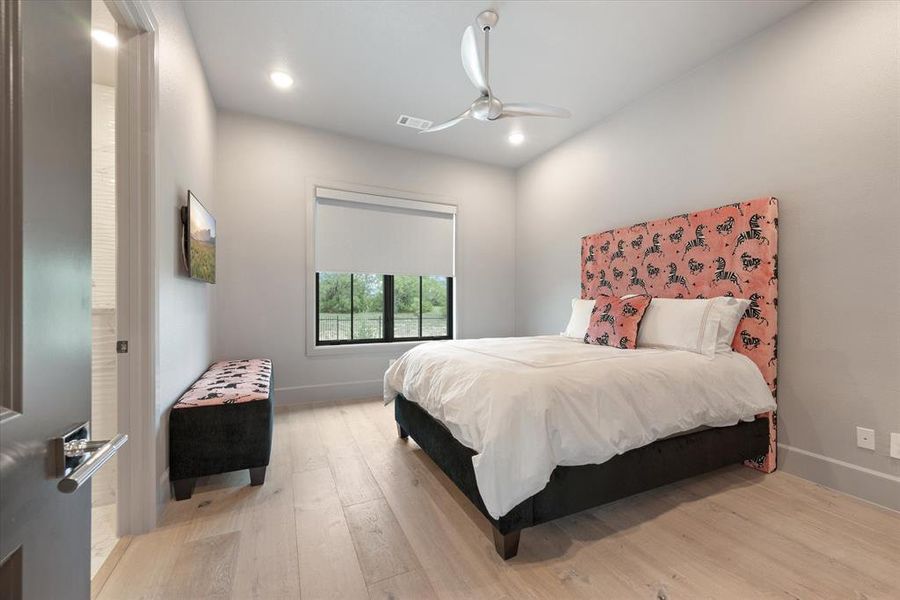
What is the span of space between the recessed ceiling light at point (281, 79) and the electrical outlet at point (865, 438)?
14.7ft

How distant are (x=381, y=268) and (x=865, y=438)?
3.89 m

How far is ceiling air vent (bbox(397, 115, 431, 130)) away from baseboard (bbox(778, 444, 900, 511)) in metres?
3.85

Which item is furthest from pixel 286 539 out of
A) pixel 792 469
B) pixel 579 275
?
pixel 579 275

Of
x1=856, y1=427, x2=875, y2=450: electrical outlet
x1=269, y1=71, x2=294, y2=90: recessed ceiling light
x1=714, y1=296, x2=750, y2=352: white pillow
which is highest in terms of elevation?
x1=269, y1=71, x2=294, y2=90: recessed ceiling light

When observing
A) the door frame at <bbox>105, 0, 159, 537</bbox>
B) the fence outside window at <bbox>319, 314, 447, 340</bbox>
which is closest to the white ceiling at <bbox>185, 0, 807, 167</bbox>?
the door frame at <bbox>105, 0, 159, 537</bbox>

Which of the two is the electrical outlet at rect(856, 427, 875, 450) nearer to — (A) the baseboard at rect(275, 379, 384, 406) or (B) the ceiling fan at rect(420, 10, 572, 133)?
(B) the ceiling fan at rect(420, 10, 572, 133)

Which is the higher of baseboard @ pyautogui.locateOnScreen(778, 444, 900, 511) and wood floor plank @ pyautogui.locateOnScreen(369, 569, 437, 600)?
baseboard @ pyautogui.locateOnScreen(778, 444, 900, 511)

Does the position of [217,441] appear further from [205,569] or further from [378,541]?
[378,541]

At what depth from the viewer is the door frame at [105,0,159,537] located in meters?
1.64

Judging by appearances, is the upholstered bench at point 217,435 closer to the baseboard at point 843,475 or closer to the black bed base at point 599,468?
the black bed base at point 599,468

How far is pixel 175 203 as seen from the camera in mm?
2078

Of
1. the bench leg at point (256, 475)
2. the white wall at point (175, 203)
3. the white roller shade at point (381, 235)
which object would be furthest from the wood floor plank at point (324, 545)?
the white roller shade at point (381, 235)

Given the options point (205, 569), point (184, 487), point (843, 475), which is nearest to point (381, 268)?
point (184, 487)

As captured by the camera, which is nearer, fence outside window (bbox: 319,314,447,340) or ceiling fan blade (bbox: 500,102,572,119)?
ceiling fan blade (bbox: 500,102,572,119)
